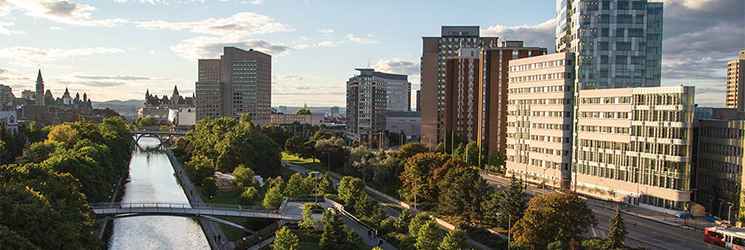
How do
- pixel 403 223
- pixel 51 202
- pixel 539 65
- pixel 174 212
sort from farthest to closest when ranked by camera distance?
pixel 539 65
pixel 174 212
pixel 403 223
pixel 51 202

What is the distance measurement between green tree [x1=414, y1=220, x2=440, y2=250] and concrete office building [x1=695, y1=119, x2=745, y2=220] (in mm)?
31263

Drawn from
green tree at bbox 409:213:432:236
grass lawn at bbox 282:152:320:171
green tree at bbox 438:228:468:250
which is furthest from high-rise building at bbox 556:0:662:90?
grass lawn at bbox 282:152:320:171

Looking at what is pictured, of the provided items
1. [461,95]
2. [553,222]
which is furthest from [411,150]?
[553,222]

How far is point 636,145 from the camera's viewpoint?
59.9 m

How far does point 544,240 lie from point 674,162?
25526mm

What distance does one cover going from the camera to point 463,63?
113 m

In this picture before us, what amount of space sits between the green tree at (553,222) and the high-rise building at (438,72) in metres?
73.1

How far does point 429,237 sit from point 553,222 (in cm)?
937

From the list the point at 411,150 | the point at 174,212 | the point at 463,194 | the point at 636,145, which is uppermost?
the point at 636,145

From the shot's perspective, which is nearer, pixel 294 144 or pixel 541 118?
pixel 541 118

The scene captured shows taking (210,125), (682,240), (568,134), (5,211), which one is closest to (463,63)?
(568,134)

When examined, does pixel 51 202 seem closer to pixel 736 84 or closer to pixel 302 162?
pixel 302 162

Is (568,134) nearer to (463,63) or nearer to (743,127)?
(743,127)

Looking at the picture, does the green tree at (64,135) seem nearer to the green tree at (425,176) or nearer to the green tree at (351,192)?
the green tree at (351,192)
